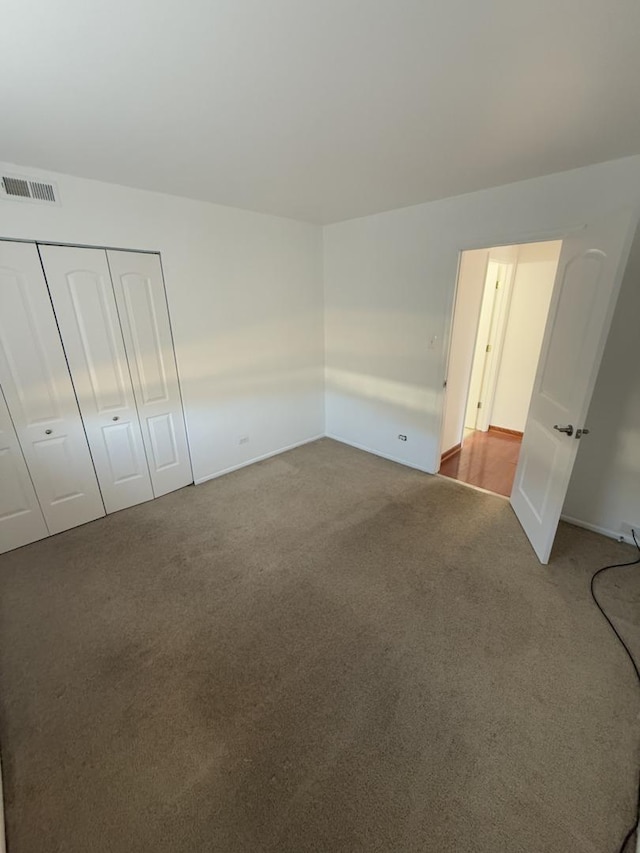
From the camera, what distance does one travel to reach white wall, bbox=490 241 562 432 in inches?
154

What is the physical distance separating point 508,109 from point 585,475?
2.36m

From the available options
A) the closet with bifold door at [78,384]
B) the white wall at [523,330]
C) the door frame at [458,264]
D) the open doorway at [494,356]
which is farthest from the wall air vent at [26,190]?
the white wall at [523,330]

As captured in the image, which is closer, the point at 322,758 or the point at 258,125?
the point at 322,758

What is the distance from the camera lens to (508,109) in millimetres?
1535

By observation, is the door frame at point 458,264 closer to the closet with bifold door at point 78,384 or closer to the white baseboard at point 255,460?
the white baseboard at point 255,460

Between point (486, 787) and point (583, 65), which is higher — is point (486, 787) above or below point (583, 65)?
below

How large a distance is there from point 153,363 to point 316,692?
2.58m

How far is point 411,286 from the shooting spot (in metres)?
3.22

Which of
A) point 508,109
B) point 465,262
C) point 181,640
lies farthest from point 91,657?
point 465,262

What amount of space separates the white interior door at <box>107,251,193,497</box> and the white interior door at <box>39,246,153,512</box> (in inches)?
2.6

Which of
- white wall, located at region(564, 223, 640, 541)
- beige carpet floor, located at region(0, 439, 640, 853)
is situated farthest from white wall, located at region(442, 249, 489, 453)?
beige carpet floor, located at region(0, 439, 640, 853)

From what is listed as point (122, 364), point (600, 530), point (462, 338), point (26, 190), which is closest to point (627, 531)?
point (600, 530)

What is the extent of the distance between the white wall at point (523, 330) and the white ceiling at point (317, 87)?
194 centimetres

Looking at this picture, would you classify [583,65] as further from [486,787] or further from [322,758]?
[322,758]
